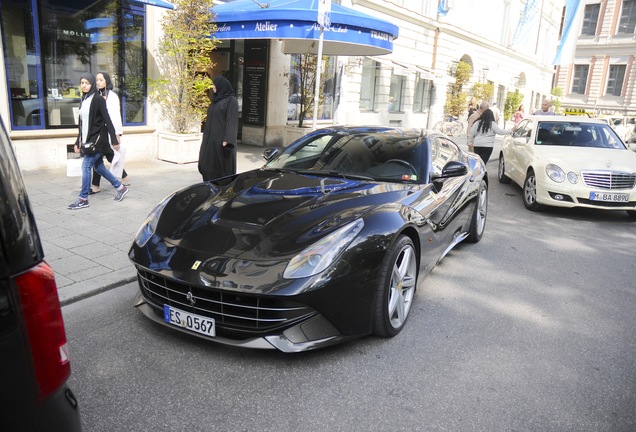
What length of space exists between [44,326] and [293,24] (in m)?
9.25

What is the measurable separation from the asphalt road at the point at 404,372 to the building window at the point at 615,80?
53660mm

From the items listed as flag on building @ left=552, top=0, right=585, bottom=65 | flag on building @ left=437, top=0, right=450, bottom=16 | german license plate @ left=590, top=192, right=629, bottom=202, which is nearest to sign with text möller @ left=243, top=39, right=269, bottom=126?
german license plate @ left=590, top=192, right=629, bottom=202

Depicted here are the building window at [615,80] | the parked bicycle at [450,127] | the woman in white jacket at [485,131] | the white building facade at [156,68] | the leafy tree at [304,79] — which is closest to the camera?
the white building facade at [156,68]

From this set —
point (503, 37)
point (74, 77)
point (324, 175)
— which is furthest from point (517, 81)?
point (324, 175)

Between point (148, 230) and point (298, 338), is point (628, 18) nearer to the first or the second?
point (148, 230)

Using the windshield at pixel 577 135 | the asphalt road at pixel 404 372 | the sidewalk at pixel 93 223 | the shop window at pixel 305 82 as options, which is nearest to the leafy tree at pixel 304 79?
the shop window at pixel 305 82

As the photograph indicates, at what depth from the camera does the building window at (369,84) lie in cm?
1917

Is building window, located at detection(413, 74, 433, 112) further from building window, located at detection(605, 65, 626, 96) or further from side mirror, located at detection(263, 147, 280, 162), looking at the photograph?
building window, located at detection(605, 65, 626, 96)

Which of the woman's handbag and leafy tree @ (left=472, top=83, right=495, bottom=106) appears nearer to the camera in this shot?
the woman's handbag

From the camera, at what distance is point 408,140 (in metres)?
4.99

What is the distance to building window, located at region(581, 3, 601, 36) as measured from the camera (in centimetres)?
5228

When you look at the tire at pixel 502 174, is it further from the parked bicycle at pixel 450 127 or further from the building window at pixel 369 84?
the parked bicycle at pixel 450 127

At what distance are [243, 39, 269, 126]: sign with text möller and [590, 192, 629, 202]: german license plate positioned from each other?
908cm

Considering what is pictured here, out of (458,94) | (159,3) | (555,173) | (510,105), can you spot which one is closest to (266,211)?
(555,173)
